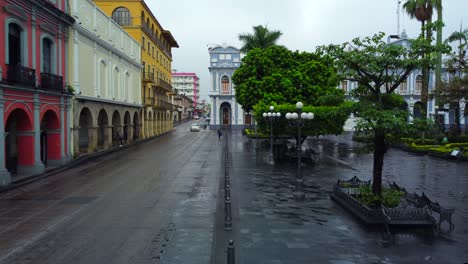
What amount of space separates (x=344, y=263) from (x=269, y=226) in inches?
111

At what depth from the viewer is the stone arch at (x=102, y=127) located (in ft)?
107

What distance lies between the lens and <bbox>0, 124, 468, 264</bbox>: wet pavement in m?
8.38

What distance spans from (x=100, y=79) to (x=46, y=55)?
9.30 metres

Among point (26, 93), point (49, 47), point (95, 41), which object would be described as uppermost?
point (95, 41)

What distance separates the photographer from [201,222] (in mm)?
10953

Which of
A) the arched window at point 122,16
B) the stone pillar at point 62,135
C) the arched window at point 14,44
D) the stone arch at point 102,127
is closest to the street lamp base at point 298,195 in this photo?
the arched window at point 14,44

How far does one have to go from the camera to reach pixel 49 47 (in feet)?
71.9

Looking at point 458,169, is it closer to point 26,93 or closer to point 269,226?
point 269,226

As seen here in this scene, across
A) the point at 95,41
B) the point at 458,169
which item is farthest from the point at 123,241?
the point at 95,41

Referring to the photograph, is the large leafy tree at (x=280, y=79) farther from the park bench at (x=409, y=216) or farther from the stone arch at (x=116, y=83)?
the park bench at (x=409, y=216)

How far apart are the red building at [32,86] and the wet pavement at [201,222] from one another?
240 centimetres

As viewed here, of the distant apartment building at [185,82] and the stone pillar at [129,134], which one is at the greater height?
the distant apartment building at [185,82]

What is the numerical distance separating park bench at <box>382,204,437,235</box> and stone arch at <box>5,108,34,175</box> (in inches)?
679

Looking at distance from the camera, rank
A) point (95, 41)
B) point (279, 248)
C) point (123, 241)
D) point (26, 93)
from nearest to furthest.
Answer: point (279, 248)
point (123, 241)
point (26, 93)
point (95, 41)
